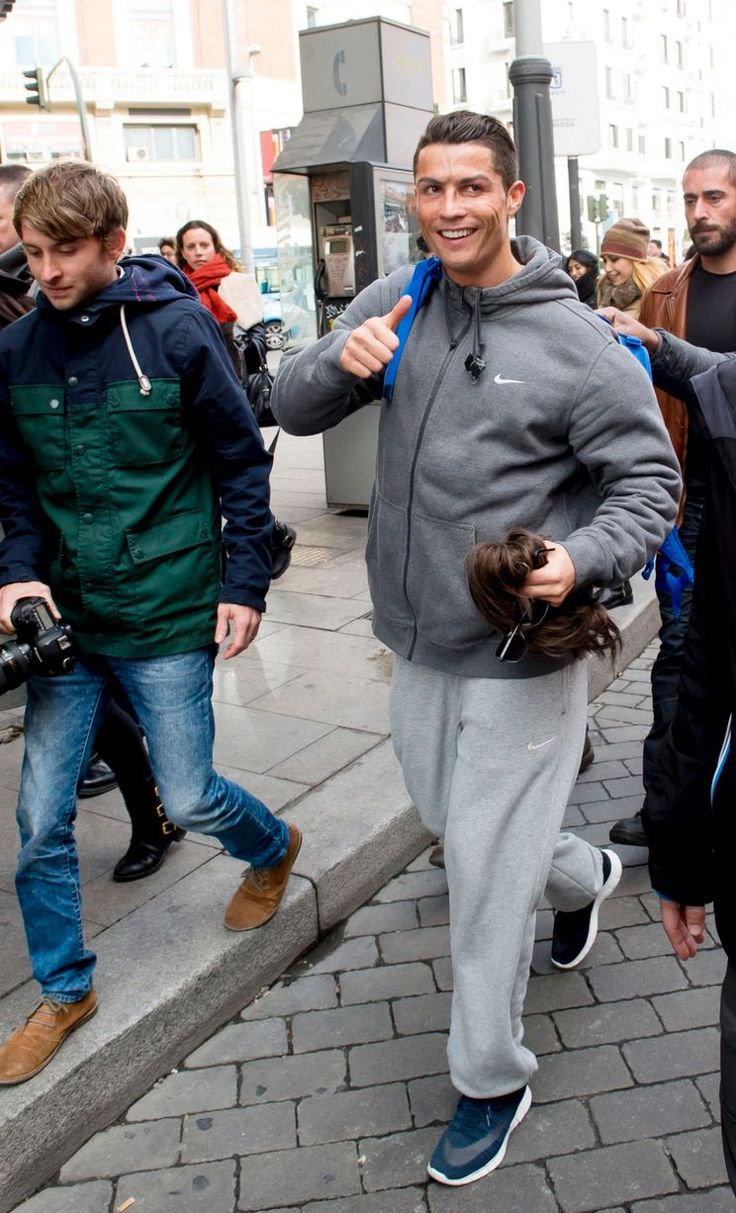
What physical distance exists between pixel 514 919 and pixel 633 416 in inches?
40.5

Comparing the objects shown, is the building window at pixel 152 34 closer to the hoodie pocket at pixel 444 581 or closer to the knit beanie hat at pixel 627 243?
the knit beanie hat at pixel 627 243

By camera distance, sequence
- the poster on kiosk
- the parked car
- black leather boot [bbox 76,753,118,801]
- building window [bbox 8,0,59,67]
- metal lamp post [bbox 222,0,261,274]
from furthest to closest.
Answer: building window [bbox 8,0,59,67] < metal lamp post [bbox 222,0,261,274] < the parked car < the poster on kiosk < black leather boot [bbox 76,753,118,801]

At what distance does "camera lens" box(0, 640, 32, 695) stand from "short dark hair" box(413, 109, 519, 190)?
50.9 inches

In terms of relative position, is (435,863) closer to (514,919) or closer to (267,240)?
(514,919)

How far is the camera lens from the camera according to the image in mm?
2523

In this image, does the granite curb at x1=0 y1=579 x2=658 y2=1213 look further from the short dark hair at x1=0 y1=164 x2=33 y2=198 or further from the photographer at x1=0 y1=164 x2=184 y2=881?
the short dark hair at x1=0 y1=164 x2=33 y2=198

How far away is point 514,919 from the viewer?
7.96 ft

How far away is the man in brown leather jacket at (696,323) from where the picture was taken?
383 cm

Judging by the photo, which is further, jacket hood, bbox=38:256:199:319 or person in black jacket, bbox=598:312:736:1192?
jacket hood, bbox=38:256:199:319

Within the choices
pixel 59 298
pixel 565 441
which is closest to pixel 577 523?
pixel 565 441

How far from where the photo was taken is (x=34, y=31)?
45656mm

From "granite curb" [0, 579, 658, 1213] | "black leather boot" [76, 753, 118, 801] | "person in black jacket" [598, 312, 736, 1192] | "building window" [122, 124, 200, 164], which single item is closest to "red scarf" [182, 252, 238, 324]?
"black leather boot" [76, 753, 118, 801]

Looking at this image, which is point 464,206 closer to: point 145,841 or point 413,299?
point 413,299

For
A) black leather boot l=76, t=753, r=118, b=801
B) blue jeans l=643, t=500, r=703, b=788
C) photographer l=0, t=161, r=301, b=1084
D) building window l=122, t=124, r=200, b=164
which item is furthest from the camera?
building window l=122, t=124, r=200, b=164
